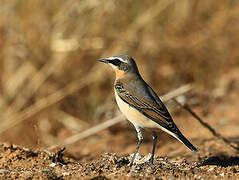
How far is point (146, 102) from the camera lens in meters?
6.39

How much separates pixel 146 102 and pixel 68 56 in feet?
16.5

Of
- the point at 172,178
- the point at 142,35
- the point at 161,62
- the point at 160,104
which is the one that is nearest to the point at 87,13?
the point at 142,35

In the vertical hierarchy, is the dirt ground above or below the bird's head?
below

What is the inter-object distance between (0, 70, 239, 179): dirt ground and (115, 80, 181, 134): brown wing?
536mm

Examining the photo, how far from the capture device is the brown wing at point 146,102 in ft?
20.3

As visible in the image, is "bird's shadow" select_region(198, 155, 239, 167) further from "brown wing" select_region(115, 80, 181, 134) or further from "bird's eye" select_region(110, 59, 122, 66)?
"bird's eye" select_region(110, 59, 122, 66)

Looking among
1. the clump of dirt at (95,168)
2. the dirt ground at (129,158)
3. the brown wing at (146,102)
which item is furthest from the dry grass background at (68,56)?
the brown wing at (146,102)

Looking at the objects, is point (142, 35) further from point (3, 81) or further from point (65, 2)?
point (3, 81)

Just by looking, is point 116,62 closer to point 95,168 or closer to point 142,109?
point 142,109

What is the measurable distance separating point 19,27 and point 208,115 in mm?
5314

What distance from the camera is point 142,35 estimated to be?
11.6 m

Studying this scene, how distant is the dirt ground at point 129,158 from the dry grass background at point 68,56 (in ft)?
2.91

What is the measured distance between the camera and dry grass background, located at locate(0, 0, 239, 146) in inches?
424

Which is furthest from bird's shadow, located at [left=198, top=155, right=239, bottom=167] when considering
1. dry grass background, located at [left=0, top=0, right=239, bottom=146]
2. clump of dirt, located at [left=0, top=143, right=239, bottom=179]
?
dry grass background, located at [left=0, top=0, right=239, bottom=146]
